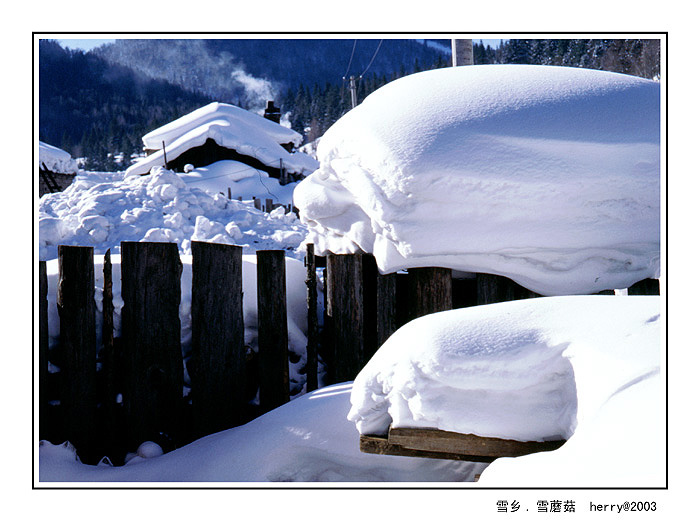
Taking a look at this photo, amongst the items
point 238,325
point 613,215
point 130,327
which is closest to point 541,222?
point 613,215

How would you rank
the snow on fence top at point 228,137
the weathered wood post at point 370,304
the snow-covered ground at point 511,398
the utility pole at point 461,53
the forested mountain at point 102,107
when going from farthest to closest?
the forested mountain at point 102,107 < the snow on fence top at point 228,137 < the utility pole at point 461,53 < the weathered wood post at point 370,304 < the snow-covered ground at point 511,398

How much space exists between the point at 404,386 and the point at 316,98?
1675 inches

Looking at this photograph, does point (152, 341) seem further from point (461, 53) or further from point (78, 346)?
point (461, 53)

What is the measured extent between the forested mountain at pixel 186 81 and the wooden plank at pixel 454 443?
8.78 metres

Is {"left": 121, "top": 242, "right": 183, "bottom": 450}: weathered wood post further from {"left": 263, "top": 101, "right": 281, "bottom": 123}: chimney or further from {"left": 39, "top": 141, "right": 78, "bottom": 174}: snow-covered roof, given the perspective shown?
{"left": 263, "top": 101, "right": 281, "bottom": 123}: chimney

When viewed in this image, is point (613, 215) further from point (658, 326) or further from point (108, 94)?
point (108, 94)

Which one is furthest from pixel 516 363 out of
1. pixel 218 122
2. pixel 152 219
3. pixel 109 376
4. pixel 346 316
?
pixel 218 122

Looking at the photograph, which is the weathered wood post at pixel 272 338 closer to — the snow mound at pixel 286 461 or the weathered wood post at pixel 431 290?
the snow mound at pixel 286 461

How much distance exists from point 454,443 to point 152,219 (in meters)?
6.58

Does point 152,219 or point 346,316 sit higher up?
point 152,219

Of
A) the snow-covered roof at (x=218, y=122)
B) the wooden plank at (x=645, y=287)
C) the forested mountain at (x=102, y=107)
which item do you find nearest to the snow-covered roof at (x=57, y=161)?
the snow-covered roof at (x=218, y=122)

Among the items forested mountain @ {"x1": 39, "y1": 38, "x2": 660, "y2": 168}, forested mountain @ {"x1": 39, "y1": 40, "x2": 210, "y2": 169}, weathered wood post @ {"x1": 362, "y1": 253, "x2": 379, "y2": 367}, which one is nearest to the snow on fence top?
forested mountain @ {"x1": 39, "y1": 38, "x2": 660, "y2": 168}

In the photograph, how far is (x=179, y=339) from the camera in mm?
3207

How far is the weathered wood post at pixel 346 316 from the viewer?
341 cm
